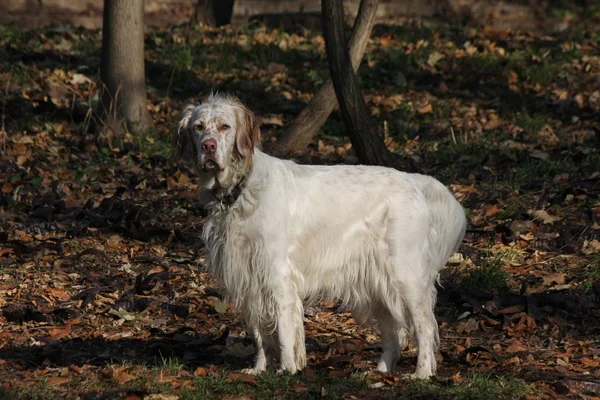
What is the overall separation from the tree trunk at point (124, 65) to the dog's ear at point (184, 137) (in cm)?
536

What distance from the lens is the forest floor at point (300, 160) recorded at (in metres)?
5.43

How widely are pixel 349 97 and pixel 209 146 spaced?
13.0 feet

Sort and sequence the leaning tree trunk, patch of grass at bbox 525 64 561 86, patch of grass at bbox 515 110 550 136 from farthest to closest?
1. patch of grass at bbox 525 64 561 86
2. patch of grass at bbox 515 110 550 136
3. the leaning tree trunk

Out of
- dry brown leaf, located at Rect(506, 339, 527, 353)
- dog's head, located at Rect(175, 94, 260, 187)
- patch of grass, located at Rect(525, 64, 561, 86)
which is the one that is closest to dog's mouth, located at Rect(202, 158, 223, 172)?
dog's head, located at Rect(175, 94, 260, 187)

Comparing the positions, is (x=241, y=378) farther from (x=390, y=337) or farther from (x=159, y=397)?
(x=390, y=337)

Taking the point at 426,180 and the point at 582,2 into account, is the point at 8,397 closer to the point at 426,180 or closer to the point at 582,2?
the point at 426,180

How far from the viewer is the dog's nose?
17.0 ft

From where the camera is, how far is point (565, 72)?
12.6 meters

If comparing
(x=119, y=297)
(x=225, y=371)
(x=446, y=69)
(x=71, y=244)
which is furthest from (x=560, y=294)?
(x=446, y=69)

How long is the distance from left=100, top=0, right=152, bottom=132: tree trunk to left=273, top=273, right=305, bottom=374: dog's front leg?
19.3 feet

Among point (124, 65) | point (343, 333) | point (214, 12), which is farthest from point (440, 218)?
point (214, 12)

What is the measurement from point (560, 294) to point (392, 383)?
1971 millimetres

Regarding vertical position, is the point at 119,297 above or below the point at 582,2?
below

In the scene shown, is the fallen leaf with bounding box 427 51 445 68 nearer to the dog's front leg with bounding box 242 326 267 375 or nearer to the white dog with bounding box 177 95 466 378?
the white dog with bounding box 177 95 466 378
